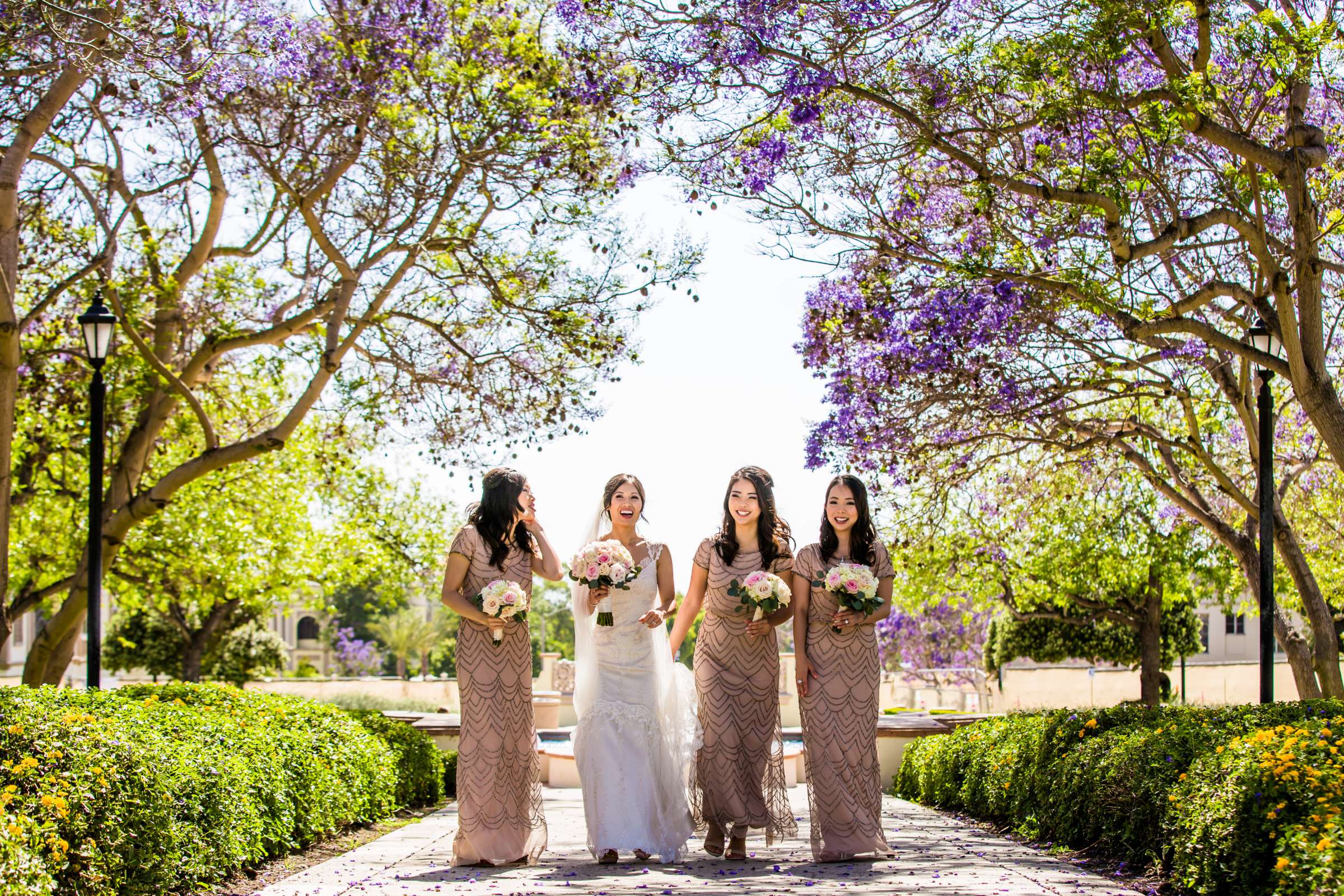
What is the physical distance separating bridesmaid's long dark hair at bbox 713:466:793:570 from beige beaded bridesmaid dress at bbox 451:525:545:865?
4.20 feet

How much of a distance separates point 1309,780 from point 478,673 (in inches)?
176

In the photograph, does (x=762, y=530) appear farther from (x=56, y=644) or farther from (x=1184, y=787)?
(x=56, y=644)

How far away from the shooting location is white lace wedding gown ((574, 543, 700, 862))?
753 centimetres

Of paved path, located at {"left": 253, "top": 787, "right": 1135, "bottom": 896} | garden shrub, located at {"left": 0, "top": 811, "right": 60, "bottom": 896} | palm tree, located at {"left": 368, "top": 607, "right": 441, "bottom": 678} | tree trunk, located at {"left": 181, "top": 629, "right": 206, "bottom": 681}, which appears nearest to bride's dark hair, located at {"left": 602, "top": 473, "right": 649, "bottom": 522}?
paved path, located at {"left": 253, "top": 787, "right": 1135, "bottom": 896}

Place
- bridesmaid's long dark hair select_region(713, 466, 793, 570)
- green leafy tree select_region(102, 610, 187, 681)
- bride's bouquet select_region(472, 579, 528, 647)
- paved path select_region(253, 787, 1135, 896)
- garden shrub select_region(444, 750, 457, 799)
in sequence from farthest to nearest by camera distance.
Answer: green leafy tree select_region(102, 610, 187, 681), garden shrub select_region(444, 750, 457, 799), bridesmaid's long dark hair select_region(713, 466, 793, 570), bride's bouquet select_region(472, 579, 528, 647), paved path select_region(253, 787, 1135, 896)

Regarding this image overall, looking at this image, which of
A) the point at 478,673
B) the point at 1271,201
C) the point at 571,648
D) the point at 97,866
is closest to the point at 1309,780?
the point at 478,673

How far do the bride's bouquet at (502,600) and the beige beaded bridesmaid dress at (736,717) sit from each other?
117cm

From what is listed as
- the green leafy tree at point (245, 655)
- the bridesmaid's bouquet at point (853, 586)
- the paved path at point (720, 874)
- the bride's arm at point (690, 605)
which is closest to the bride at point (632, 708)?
the bride's arm at point (690, 605)

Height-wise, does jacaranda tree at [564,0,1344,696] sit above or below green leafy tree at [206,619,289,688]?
above

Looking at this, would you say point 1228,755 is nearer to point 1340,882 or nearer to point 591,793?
point 1340,882

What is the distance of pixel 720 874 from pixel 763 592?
1609 millimetres

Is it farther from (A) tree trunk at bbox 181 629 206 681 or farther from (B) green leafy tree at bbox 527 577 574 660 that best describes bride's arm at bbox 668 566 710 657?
(B) green leafy tree at bbox 527 577 574 660

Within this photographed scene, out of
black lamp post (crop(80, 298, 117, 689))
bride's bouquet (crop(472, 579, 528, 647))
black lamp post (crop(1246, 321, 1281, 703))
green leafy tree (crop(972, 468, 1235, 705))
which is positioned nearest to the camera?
bride's bouquet (crop(472, 579, 528, 647))

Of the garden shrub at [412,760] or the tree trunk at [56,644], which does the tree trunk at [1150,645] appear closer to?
the garden shrub at [412,760]
